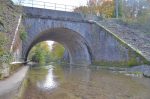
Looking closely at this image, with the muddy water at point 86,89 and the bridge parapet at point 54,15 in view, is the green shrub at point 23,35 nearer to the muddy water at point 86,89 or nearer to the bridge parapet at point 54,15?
the bridge parapet at point 54,15

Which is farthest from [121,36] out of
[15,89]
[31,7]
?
[15,89]

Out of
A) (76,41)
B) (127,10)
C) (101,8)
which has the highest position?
(101,8)

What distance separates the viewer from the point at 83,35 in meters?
29.2

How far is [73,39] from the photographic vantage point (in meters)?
32.1

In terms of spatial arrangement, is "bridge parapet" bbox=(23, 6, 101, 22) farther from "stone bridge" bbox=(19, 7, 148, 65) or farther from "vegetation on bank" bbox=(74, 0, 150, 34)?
"vegetation on bank" bbox=(74, 0, 150, 34)

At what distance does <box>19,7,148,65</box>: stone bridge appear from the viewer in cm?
2500

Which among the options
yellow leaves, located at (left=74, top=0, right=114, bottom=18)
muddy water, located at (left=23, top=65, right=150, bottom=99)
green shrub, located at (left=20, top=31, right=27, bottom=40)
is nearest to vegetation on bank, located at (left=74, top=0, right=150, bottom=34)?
yellow leaves, located at (left=74, top=0, right=114, bottom=18)

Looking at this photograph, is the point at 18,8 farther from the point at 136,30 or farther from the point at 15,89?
the point at 15,89

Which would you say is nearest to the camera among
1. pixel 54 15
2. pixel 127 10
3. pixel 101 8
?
pixel 54 15

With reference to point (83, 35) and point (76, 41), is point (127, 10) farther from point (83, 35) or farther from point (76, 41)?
point (83, 35)

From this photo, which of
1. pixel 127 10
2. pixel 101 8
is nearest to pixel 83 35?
pixel 127 10

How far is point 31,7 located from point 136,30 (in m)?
12.9

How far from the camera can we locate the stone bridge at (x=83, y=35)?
25000 mm

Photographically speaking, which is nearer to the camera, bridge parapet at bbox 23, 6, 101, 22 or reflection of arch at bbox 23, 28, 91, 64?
bridge parapet at bbox 23, 6, 101, 22
